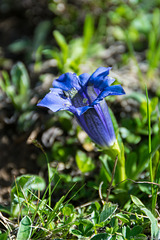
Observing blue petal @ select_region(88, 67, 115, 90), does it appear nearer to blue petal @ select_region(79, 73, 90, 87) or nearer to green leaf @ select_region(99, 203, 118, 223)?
blue petal @ select_region(79, 73, 90, 87)

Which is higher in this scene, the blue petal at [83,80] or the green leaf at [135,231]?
the blue petal at [83,80]

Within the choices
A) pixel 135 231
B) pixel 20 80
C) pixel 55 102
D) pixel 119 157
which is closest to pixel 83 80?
pixel 55 102

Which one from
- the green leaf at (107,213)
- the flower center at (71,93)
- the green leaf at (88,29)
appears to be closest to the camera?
the green leaf at (107,213)

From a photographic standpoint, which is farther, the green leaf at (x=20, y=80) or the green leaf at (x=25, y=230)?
the green leaf at (x=20, y=80)

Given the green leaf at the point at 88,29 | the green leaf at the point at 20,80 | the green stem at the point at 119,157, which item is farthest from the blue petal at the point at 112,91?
the green leaf at the point at 88,29

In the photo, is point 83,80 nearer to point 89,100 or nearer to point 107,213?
point 89,100

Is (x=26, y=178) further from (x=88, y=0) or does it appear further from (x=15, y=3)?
(x=15, y=3)

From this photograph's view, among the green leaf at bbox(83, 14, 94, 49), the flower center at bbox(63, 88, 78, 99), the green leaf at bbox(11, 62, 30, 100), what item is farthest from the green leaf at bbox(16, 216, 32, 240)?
the green leaf at bbox(83, 14, 94, 49)

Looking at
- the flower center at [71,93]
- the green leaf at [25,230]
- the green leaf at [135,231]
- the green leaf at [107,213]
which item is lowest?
the green leaf at [135,231]

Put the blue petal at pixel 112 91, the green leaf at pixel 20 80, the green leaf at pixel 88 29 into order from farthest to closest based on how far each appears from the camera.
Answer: the green leaf at pixel 88 29, the green leaf at pixel 20 80, the blue petal at pixel 112 91

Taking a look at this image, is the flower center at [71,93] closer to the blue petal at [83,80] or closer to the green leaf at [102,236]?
the blue petal at [83,80]
